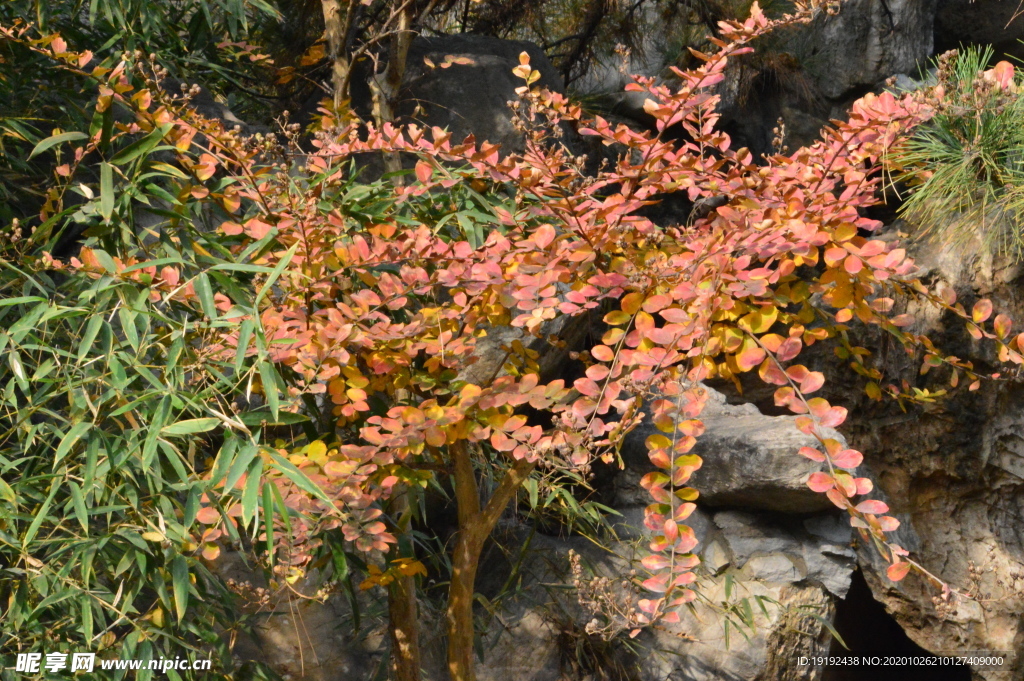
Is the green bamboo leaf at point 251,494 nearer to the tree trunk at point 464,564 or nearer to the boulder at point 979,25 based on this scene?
the tree trunk at point 464,564

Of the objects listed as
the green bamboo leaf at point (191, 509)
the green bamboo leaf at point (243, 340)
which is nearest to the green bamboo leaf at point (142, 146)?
the green bamboo leaf at point (243, 340)

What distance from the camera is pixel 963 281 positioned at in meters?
2.48

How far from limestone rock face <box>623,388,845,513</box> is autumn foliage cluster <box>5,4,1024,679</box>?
709mm

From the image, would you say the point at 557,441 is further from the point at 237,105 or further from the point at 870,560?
the point at 237,105

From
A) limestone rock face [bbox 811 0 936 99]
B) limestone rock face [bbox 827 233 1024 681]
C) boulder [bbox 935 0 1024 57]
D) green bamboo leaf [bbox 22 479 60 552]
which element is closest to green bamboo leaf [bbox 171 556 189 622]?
green bamboo leaf [bbox 22 479 60 552]

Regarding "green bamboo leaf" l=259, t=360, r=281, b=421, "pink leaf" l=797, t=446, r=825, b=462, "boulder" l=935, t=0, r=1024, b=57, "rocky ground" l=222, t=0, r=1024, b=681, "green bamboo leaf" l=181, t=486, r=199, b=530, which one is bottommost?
"rocky ground" l=222, t=0, r=1024, b=681

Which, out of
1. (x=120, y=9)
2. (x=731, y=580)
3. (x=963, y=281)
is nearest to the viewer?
(x=120, y=9)

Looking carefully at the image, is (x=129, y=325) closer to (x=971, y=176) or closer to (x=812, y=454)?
(x=812, y=454)

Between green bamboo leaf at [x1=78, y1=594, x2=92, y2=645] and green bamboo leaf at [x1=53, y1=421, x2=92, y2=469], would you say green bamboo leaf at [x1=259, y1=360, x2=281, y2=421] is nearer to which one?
green bamboo leaf at [x1=53, y1=421, x2=92, y2=469]

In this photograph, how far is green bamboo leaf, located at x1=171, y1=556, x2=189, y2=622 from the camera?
1099 millimetres

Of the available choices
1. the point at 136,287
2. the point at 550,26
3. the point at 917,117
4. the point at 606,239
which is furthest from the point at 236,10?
the point at 550,26

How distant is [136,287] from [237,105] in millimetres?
2024

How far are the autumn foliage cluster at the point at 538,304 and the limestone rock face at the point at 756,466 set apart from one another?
2.33 feet

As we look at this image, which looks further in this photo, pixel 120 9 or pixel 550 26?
pixel 550 26
